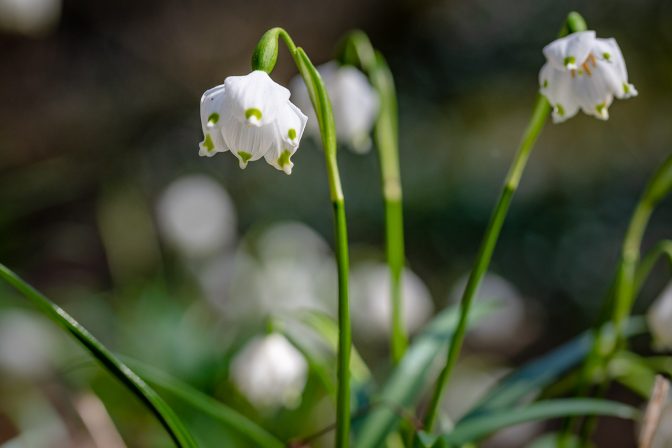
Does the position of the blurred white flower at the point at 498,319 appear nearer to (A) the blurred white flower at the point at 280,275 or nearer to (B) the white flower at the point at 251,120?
(A) the blurred white flower at the point at 280,275

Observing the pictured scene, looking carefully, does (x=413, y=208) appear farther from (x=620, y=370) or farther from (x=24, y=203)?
(x=620, y=370)

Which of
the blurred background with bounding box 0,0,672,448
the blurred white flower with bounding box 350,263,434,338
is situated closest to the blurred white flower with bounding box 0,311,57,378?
the blurred background with bounding box 0,0,672,448

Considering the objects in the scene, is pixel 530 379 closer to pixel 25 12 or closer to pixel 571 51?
pixel 571 51

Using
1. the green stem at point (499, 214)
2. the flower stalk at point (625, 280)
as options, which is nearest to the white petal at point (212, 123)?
the green stem at point (499, 214)

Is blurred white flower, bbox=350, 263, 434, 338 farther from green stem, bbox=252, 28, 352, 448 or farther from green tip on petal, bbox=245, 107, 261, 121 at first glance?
green tip on petal, bbox=245, 107, 261, 121

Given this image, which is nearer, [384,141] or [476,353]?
[384,141]

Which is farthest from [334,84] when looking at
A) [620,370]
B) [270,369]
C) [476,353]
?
[476,353]

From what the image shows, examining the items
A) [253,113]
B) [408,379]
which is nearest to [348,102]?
[408,379]
